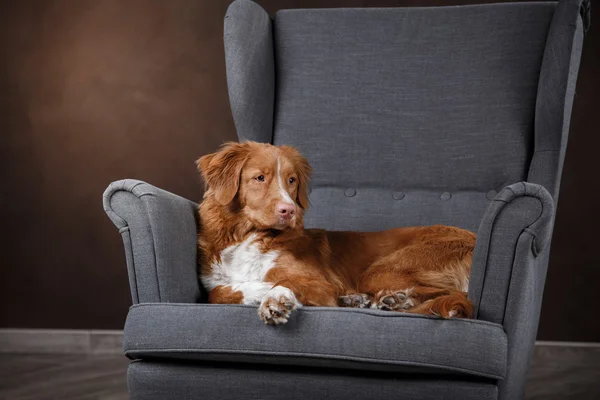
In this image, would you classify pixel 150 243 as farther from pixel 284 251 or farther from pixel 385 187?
pixel 385 187

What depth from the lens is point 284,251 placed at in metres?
2.78

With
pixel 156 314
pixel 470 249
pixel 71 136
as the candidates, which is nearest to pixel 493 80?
pixel 470 249

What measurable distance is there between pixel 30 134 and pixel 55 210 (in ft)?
1.79

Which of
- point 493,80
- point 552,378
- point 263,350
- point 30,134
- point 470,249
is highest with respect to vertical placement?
point 493,80

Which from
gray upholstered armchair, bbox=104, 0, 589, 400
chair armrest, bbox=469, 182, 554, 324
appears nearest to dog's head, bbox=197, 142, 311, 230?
gray upholstered armchair, bbox=104, 0, 589, 400

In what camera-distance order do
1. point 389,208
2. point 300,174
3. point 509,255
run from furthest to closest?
point 389,208, point 300,174, point 509,255

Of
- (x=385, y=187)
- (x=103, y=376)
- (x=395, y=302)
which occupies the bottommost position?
(x=103, y=376)

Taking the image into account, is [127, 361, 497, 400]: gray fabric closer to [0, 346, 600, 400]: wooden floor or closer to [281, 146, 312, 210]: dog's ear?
[281, 146, 312, 210]: dog's ear

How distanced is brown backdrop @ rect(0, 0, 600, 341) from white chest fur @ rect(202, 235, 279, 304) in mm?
2390

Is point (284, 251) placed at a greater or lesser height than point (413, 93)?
lesser

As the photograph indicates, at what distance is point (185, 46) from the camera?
5.13 m

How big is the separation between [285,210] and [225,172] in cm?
32

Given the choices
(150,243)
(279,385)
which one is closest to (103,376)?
(150,243)

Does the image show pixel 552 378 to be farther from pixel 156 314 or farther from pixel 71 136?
pixel 71 136
